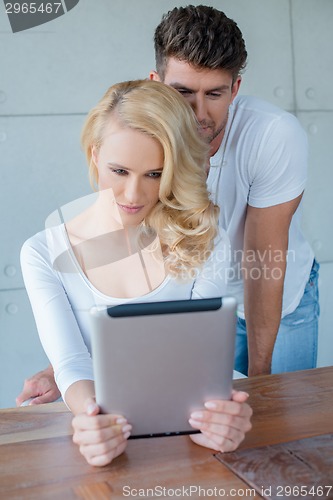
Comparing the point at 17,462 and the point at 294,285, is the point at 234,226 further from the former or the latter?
the point at 17,462

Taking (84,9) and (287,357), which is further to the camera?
(84,9)

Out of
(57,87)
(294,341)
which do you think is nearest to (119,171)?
(294,341)

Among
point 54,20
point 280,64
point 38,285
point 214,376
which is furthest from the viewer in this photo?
point 280,64

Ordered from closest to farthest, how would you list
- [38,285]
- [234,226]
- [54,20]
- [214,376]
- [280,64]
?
[214,376], [38,285], [234,226], [54,20], [280,64]

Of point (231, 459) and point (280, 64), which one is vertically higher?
point (280, 64)

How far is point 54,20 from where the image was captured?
3.38 m

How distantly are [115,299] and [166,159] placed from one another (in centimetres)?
40

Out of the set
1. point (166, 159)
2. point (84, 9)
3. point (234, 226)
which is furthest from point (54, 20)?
point (166, 159)

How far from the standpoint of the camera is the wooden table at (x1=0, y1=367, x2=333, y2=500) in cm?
116

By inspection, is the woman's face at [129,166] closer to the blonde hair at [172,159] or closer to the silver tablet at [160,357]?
the blonde hair at [172,159]

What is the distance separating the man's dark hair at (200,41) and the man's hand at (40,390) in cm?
103

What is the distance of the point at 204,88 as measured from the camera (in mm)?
1939

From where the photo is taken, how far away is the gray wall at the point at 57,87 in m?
3.38

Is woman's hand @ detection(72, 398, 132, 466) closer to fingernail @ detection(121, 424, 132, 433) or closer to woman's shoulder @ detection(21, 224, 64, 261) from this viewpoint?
fingernail @ detection(121, 424, 132, 433)
